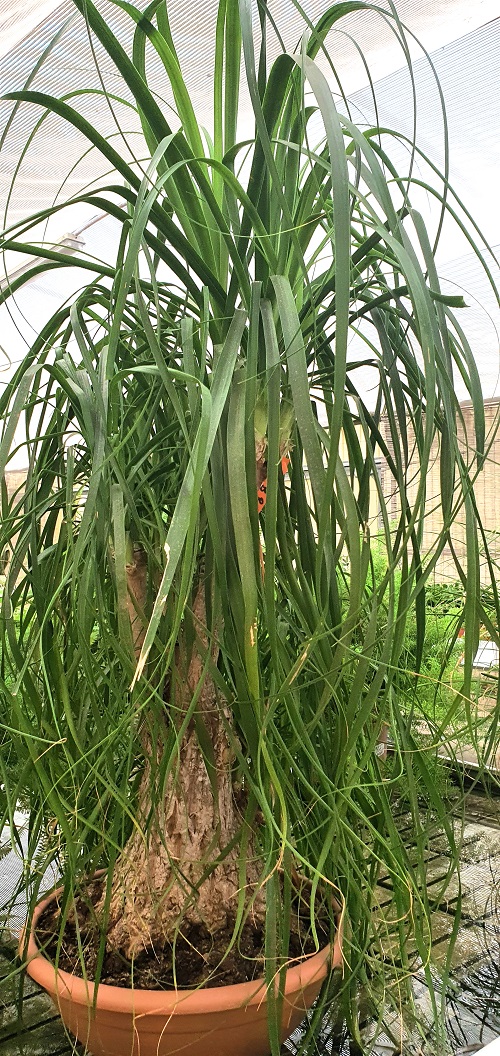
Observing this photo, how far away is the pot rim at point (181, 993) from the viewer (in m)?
0.48

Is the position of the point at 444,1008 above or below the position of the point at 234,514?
below

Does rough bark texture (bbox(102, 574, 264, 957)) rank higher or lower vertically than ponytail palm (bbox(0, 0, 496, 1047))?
lower

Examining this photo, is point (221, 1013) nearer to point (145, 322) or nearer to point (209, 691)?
point (209, 691)

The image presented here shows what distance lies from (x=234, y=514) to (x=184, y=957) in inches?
13.4

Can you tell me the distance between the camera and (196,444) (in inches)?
14.3

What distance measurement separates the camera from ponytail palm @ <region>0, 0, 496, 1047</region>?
391 millimetres

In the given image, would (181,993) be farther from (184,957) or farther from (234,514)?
(234,514)

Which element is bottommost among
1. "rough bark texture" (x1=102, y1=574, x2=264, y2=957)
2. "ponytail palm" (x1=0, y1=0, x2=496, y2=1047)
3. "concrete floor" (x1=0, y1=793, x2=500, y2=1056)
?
"concrete floor" (x1=0, y1=793, x2=500, y2=1056)

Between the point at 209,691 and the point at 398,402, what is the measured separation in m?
0.24

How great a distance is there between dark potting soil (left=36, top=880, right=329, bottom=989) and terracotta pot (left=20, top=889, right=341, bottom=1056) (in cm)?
2

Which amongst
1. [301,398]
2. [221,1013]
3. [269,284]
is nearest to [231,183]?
[269,284]

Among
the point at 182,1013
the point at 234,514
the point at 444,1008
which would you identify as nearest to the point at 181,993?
the point at 182,1013

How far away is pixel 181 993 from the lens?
0.48 metres

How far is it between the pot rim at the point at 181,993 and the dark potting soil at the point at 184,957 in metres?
0.02
